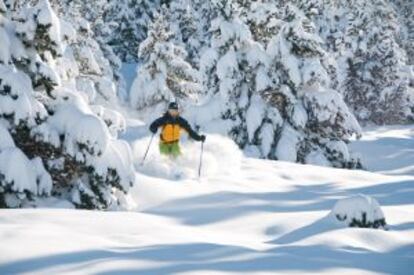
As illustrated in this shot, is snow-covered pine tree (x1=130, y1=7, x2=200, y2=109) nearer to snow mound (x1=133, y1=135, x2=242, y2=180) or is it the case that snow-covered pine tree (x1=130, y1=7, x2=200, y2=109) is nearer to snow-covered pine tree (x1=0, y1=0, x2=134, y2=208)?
snow mound (x1=133, y1=135, x2=242, y2=180)

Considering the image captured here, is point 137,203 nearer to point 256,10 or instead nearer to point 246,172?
point 246,172

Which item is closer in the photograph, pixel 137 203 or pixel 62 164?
pixel 62 164

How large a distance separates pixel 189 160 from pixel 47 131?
5501 mm

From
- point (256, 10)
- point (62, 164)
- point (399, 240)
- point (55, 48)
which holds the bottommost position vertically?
point (399, 240)

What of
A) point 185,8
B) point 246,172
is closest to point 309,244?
point 246,172

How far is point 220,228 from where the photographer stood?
10094 millimetres

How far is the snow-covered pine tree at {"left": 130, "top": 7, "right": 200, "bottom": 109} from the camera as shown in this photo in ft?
102

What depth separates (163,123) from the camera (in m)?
14.8

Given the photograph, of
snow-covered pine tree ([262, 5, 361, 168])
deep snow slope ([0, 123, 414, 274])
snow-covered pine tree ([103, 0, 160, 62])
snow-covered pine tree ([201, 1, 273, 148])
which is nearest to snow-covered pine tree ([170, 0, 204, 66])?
snow-covered pine tree ([103, 0, 160, 62])

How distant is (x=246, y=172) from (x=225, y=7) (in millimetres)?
9301

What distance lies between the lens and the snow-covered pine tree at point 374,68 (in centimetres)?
4272

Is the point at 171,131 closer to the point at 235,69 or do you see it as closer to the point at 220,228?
the point at 220,228

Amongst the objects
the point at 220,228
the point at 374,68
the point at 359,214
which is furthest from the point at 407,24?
the point at 220,228

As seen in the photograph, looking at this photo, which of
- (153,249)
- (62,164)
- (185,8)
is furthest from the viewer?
(185,8)
